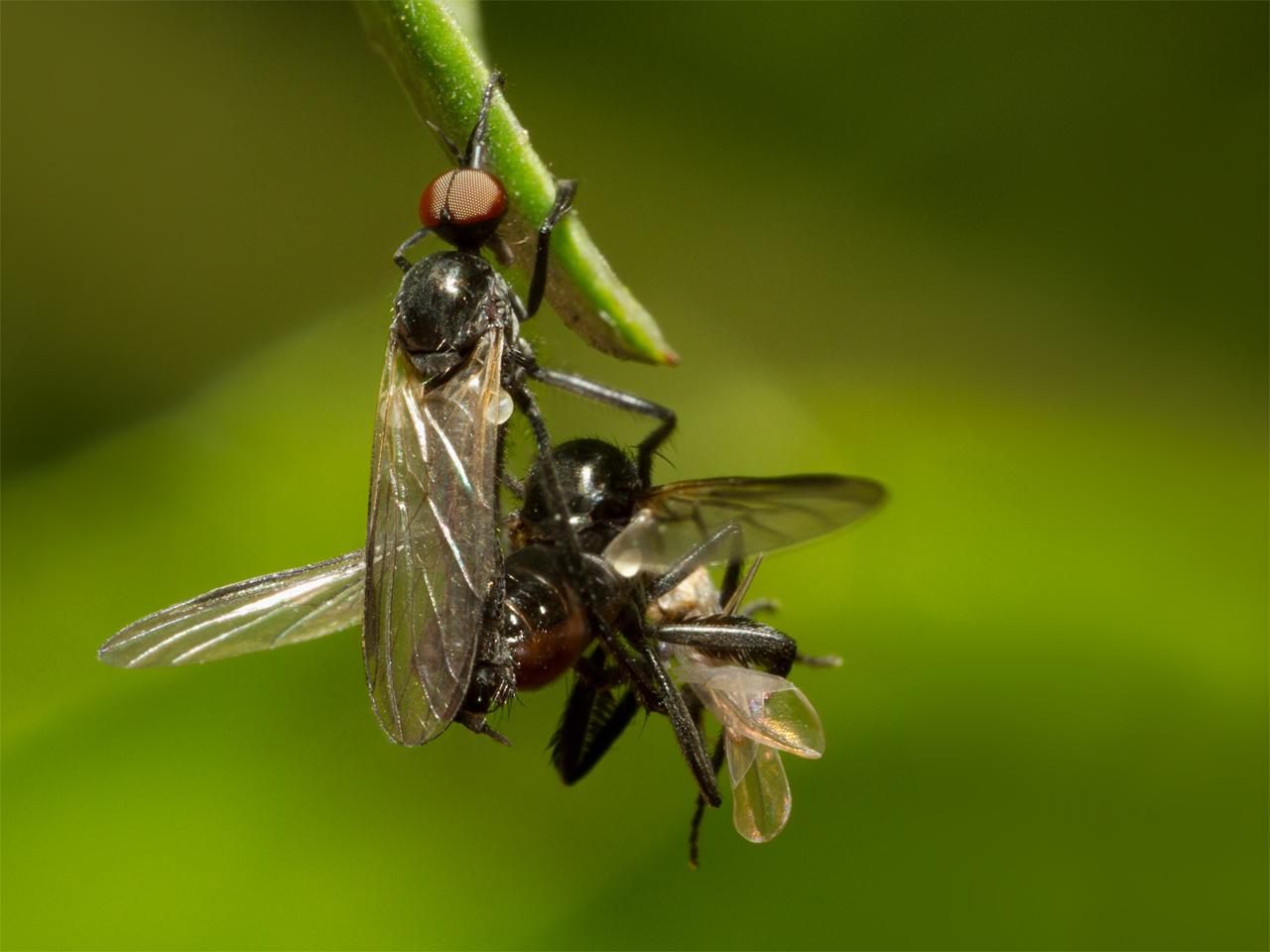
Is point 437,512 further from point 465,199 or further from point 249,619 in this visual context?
point 465,199

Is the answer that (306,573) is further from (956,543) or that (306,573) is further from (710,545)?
(956,543)

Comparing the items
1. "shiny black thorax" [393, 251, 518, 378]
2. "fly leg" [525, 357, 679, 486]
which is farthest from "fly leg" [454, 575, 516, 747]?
"shiny black thorax" [393, 251, 518, 378]

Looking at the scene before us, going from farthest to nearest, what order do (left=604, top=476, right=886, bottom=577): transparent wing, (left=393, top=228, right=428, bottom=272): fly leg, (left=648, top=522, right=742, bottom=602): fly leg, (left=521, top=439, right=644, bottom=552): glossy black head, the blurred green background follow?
1. the blurred green background
2. (left=393, top=228, right=428, bottom=272): fly leg
3. (left=521, top=439, right=644, bottom=552): glossy black head
4. (left=648, top=522, right=742, bottom=602): fly leg
5. (left=604, top=476, right=886, bottom=577): transparent wing

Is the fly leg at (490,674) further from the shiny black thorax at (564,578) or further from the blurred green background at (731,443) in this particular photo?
the blurred green background at (731,443)

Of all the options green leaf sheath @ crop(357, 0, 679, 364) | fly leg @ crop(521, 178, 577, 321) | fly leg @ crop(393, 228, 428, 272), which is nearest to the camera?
green leaf sheath @ crop(357, 0, 679, 364)

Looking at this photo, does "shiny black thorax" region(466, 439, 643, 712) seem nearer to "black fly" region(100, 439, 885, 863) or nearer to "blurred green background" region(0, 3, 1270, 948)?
"black fly" region(100, 439, 885, 863)
